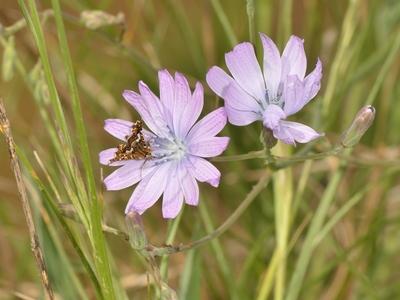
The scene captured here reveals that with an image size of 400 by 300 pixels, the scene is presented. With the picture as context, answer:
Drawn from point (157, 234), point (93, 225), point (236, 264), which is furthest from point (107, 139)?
point (93, 225)

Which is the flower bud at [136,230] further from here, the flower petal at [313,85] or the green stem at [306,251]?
the green stem at [306,251]

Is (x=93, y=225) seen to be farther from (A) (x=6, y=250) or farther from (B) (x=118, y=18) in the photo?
(A) (x=6, y=250)

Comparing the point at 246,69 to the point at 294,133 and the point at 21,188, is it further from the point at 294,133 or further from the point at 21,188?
the point at 21,188


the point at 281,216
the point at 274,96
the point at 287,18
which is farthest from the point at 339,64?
the point at 274,96

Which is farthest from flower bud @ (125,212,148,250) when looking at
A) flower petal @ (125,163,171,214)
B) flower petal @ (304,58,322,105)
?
flower petal @ (304,58,322,105)

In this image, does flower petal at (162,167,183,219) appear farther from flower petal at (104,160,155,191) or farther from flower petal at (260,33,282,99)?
flower petal at (260,33,282,99)

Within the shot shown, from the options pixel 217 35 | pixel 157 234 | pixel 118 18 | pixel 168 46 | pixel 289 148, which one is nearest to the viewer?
pixel 118 18
